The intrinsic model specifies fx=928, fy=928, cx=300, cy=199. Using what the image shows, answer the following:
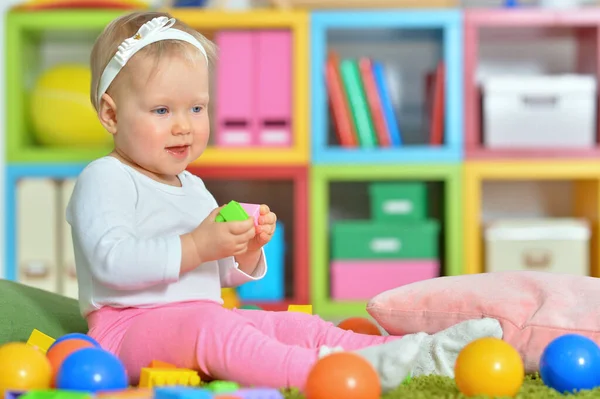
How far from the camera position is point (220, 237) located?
1.16 metres

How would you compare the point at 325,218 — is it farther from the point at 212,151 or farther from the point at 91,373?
the point at 91,373

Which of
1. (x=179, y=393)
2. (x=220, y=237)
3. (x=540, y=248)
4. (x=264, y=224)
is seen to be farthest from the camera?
(x=540, y=248)

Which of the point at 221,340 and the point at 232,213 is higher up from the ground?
the point at 232,213

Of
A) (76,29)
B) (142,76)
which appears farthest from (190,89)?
(76,29)

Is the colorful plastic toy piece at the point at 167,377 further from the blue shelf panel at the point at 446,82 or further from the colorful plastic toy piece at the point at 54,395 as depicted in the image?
the blue shelf panel at the point at 446,82

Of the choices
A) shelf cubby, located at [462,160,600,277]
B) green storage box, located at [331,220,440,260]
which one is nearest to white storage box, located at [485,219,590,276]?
shelf cubby, located at [462,160,600,277]

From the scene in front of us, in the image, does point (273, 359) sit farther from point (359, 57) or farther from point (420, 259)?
point (359, 57)

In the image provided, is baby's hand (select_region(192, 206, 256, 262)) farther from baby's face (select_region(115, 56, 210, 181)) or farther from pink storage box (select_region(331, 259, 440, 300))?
pink storage box (select_region(331, 259, 440, 300))

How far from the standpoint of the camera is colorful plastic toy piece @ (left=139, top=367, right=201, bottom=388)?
40.6 inches

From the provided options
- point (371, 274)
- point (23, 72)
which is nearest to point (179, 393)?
point (371, 274)

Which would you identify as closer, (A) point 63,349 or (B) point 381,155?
(A) point 63,349

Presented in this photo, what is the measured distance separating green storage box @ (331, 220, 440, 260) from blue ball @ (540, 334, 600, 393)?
155 centimetres

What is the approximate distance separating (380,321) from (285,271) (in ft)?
5.30

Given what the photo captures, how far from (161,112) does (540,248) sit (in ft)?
5.29
